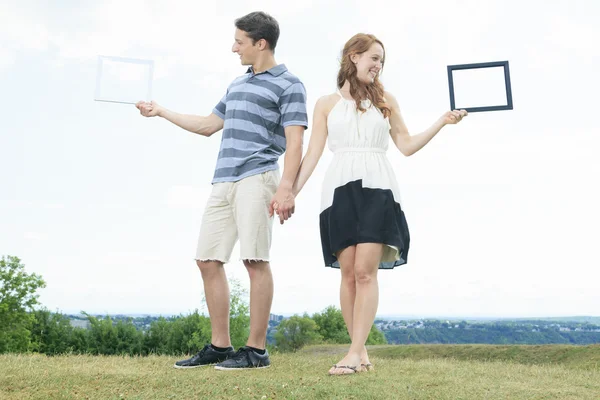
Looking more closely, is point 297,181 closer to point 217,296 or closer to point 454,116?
point 217,296

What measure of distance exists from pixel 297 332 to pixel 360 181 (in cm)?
5023

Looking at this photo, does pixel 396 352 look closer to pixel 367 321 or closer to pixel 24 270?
pixel 367 321

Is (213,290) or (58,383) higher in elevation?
(213,290)

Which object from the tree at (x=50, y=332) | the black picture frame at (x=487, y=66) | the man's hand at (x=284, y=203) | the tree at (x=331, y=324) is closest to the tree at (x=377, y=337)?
the tree at (x=331, y=324)

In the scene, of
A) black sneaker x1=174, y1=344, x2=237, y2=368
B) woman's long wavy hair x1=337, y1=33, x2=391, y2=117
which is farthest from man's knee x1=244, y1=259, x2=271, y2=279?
woman's long wavy hair x1=337, y1=33, x2=391, y2=117

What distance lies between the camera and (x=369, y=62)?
18.1 feet

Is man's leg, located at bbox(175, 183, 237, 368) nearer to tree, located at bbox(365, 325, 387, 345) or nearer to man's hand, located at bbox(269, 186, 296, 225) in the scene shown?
man's hand, located at bbox(269, 186, 296, 225)

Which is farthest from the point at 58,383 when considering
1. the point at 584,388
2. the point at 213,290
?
the point at 584,388

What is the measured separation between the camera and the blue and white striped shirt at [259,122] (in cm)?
570

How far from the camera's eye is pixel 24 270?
132 ft

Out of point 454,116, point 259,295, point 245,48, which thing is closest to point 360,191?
point 454,116

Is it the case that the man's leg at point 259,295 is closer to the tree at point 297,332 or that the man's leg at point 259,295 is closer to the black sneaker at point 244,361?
the black sneaker at point 244,361

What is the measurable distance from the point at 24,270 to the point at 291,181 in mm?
39403

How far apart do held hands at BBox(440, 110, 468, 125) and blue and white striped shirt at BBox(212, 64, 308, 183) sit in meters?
1.27
